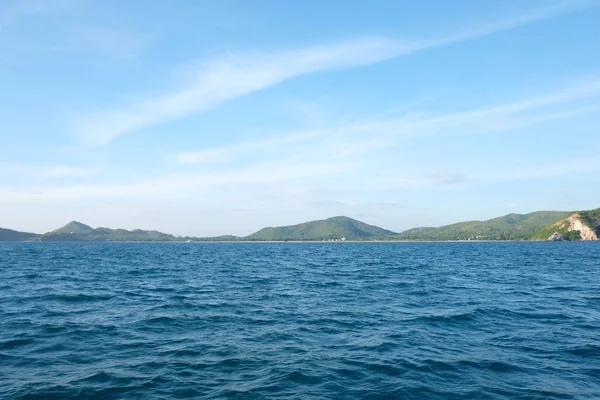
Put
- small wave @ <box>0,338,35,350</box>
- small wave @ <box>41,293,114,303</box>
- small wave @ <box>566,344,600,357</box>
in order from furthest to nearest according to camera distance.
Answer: small wave @ <box>41,293,114,303</box>
small wave @ <box>0,338,35,350</box>
small wave @ <box>566,344,600,357</box>

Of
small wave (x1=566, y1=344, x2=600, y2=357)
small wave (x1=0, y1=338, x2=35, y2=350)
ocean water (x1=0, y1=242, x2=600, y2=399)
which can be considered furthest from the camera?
small wave (x1=0, y1=338, x2=35, y2=350)

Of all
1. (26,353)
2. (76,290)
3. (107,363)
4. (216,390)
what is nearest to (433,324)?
(216,390)

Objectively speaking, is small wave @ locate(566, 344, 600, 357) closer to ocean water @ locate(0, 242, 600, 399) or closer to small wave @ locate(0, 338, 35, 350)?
ocean water @ locate(0, 242, 600, 399)

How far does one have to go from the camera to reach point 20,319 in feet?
92.7

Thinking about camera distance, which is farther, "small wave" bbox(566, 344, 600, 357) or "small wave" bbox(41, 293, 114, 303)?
"small wave" bbox(41, 293, 114, 303)

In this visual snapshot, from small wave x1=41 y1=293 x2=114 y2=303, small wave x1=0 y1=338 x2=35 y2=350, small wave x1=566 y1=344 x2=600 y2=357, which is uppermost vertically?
small wave x1=41 y1=293 x2=114 y2=303

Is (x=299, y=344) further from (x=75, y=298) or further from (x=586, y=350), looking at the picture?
(x=75, y=298)

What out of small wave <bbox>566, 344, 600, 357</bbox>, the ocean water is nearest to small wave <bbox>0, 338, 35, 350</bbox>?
the ocean water

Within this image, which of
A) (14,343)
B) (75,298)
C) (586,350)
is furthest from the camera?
(75,298)

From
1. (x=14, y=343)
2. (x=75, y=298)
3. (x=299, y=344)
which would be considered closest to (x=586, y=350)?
(x=299, y=344)

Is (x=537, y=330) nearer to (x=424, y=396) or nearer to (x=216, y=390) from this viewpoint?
(x=424, y=396)

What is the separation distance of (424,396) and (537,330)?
14.9 meters

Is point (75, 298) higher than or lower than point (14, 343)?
higher

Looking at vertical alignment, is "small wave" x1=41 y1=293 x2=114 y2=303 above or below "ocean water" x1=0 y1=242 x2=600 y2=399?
above
